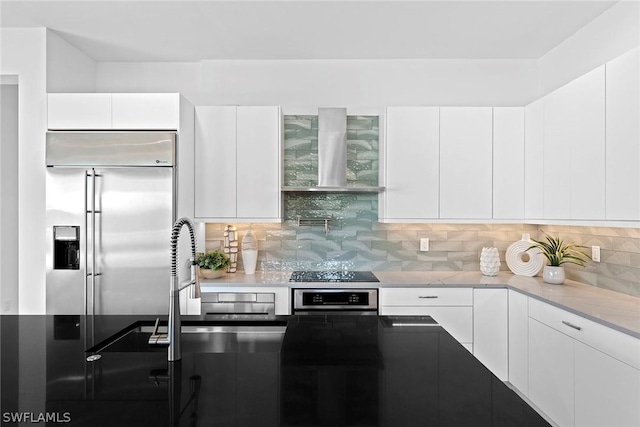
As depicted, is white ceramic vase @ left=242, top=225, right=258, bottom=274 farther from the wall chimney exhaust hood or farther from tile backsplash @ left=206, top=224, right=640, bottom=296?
the wall chimney exhaust hood

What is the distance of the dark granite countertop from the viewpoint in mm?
955

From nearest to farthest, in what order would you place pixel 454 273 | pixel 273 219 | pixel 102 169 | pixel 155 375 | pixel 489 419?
1. pixel 489 419
2. pixel 155 375
3. pixel 102 169
4. pixel 273 219
5. pixel 454 273

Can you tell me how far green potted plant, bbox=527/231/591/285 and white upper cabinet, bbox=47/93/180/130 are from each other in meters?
2.97

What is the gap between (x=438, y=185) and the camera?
332cm

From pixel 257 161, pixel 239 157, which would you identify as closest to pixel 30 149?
pixel 239 157

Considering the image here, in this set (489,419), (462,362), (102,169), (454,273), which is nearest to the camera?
(489,419)

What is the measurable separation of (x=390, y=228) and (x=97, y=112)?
8.27 ft

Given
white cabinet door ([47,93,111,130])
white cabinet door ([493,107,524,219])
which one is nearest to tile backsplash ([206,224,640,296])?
white cabinet door ([493,107,524,219])

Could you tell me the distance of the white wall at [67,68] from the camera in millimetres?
3055

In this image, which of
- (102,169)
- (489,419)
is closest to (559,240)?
(489,419)

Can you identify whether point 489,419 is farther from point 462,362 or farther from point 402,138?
point 402,138

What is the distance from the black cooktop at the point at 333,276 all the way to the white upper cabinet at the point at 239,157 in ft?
1.67

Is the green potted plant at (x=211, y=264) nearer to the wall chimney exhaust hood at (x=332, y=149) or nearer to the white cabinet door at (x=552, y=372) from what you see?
the wall chimney exhaust hood at (x=332, y=149)

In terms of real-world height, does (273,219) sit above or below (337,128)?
below
